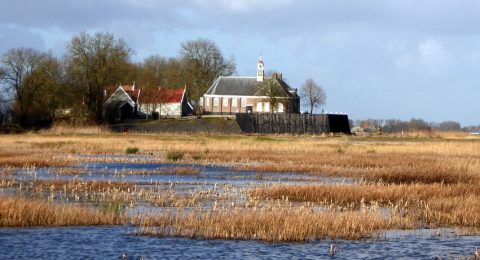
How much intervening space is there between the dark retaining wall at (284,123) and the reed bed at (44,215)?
2956 inches

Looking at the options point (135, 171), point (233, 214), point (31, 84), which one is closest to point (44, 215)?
point (233, 214)

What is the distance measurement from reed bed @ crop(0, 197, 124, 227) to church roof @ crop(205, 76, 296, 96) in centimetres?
9539

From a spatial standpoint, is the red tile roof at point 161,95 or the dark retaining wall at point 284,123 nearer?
the dark retaining wall at point 284,123

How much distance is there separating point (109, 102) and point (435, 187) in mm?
81746

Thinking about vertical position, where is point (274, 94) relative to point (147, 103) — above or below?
above

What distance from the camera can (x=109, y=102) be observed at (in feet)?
344

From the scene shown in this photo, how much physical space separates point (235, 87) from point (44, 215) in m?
97.9

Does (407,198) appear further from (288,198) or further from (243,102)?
(243,102)

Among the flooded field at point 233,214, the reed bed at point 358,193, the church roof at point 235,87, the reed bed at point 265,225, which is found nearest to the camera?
the flooded field at point 233,214

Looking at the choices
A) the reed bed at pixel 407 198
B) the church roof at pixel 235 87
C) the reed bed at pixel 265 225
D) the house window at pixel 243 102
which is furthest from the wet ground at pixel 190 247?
the house window at pixel 243 102

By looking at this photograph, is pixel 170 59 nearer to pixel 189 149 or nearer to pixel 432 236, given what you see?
pixel 189 149

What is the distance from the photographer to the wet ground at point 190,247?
16.3 m

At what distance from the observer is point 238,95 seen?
116375 millimetres

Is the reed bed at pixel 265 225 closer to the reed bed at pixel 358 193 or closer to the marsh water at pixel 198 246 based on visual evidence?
the marsh water at pixel 198 246
